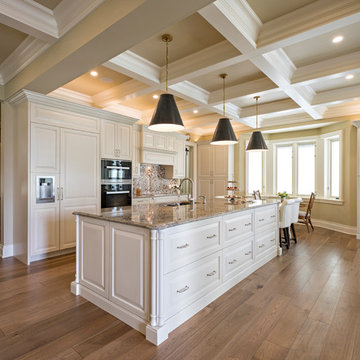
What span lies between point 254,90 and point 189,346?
13.1 ft

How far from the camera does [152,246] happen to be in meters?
→ 1.89

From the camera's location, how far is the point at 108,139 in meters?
4.65

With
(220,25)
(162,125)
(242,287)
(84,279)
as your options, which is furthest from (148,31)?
(242,287)

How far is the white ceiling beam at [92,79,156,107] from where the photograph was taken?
4168 millimetres

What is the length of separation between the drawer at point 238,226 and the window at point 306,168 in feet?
15.2

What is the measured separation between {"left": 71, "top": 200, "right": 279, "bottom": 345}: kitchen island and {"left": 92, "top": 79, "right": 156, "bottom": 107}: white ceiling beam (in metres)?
2.54

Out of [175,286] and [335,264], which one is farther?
[335,264]

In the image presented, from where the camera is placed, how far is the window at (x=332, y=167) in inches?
250

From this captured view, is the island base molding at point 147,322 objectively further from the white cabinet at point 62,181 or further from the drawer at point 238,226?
the white cabinet at point 62,181

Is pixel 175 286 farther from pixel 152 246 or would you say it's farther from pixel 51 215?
pixel 51 215

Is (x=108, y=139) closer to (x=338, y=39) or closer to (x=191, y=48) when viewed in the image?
(x=191, y=48)

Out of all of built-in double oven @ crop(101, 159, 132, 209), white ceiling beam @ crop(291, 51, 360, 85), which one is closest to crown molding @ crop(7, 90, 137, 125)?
built-in double oven @ crop(101, 159, 132, 209)

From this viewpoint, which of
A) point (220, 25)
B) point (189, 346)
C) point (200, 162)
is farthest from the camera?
point (200, 162)

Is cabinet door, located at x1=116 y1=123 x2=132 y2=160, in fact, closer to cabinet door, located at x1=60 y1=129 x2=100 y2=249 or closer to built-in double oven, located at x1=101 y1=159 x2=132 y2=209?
built-in double oven, located at x1=101 y1=159 x2=132 y2=209
